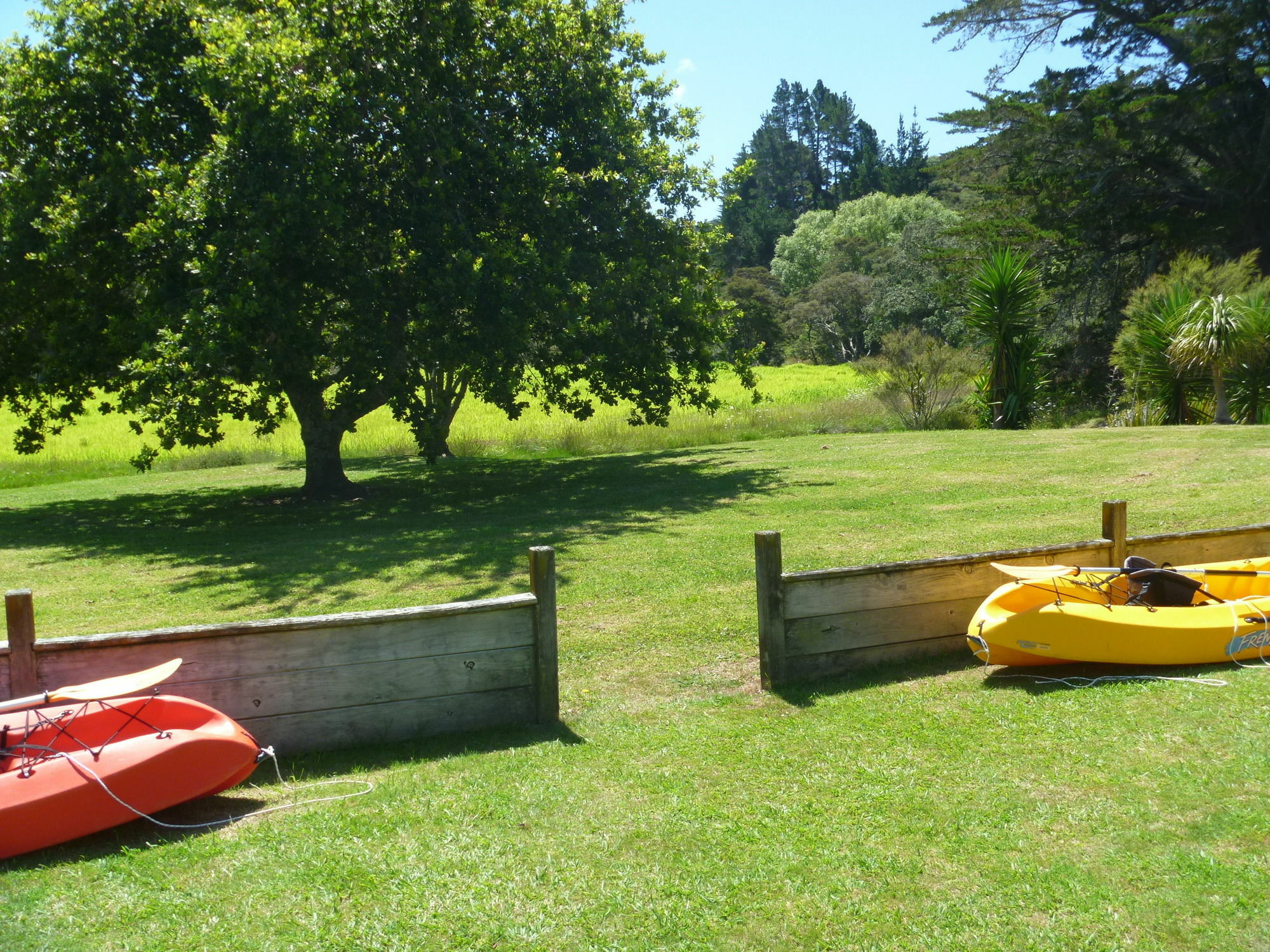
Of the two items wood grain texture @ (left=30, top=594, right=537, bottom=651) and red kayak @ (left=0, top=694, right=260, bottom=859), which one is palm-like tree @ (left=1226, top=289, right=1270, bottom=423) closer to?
wood grain texture @ (left=30, top=594, right=537, bottom=651)

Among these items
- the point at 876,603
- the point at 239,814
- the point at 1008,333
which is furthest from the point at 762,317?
the point at 239,814

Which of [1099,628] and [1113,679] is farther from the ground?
[1099,628]

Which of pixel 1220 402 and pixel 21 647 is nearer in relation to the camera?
pixel 21 647

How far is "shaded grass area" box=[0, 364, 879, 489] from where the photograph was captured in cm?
2570

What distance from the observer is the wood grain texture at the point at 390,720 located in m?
5.39

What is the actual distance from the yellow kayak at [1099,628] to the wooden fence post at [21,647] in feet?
16.6

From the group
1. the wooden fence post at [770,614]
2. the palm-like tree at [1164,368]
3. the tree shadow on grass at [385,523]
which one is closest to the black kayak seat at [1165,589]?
the wooden fence post at [770,614]

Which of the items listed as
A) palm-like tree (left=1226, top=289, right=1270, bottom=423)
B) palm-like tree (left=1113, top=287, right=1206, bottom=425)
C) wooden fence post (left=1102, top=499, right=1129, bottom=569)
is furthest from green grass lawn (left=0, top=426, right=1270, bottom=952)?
palm-like tree (left=1113, top=287, right=1206, bottom=425)

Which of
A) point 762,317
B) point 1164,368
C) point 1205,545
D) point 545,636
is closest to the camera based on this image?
point 545,636

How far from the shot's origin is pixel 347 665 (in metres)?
5.45

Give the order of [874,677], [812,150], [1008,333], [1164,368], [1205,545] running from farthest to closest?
[812,150], [1008,333], [1164,368], [1205,545], [874,677]

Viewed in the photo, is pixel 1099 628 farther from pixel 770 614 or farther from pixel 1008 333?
pixel 1008 333

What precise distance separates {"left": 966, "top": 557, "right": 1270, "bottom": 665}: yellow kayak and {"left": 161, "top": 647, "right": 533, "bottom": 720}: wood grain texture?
9.14 ft

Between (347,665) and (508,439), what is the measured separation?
22258mm
